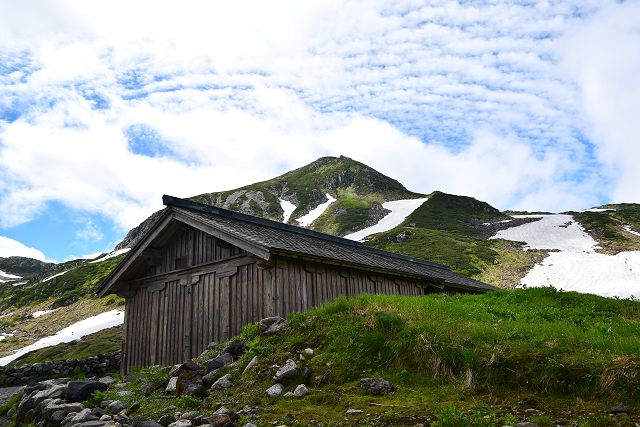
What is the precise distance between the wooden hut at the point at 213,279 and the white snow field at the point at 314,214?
284 ft

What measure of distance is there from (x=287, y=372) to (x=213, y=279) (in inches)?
273

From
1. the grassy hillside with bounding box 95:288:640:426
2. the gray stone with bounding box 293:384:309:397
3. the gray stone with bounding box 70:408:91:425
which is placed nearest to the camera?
the grassy hillside with bounding box 95:288:640:426

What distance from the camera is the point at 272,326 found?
10531 mm

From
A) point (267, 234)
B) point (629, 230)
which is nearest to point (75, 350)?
point (267, 234)

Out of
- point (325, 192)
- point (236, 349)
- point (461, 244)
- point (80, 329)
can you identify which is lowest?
point (80, 329)

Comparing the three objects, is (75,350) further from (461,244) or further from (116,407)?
(461,244)

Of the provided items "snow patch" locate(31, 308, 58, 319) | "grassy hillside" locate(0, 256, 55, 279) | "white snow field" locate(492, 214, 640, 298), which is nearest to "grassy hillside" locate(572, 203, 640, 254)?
"white snow field" locate(492, 214, 640, 298)

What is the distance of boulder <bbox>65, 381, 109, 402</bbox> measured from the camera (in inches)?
375

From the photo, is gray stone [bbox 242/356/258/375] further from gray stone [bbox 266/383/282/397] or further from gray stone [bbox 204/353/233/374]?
gray stone [bbox 266/383/282/397]

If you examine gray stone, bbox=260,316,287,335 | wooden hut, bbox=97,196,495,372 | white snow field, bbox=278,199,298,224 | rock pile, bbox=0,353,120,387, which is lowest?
rock pile, bbox=0,353,120,387

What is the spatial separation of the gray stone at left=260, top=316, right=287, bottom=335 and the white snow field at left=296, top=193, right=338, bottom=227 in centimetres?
9357

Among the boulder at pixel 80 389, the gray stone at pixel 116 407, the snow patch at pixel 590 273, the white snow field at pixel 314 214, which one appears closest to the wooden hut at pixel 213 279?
the boulder at pixel 80 389

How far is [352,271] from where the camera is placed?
1631 cm

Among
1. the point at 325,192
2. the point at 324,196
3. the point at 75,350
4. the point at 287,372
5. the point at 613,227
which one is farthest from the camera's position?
the point at 325,192
